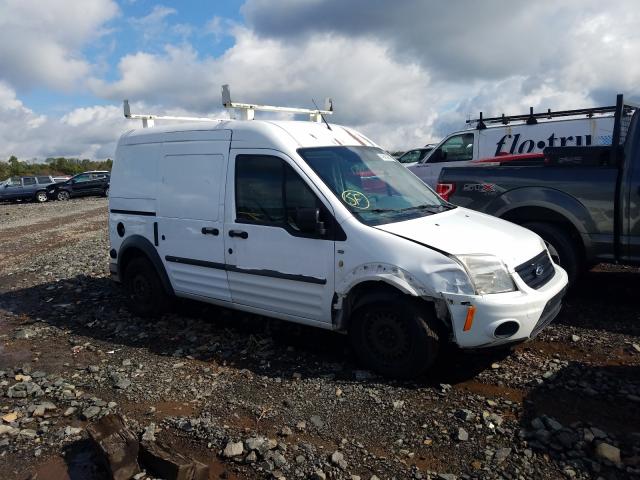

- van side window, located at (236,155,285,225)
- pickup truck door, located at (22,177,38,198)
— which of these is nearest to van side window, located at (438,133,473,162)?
van side window, located at (236,155,285,225)

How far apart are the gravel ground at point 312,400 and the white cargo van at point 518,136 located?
609 centimetres

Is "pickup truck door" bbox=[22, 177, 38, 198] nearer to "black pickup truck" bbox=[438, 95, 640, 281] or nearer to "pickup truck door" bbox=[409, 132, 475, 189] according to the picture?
"pickup truck door" bbox=[409, 132, 475, 189]

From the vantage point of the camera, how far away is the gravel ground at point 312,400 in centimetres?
336

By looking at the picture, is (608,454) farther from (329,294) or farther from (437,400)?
(329,294)

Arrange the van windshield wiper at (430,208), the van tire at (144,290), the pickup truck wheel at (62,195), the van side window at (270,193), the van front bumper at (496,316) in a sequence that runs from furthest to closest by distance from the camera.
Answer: the pickup truck wheel at (62,195)
the van tire at (144,290)
the van windshield wiper at (430,208)
the van side window at (270,193)
the van front bumper at (496,316)

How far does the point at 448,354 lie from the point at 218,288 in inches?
93.7

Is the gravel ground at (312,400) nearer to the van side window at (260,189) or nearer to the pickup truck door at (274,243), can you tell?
the pickup truck door at (274,243)

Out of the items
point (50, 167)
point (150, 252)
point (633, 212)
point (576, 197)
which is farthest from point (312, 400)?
point (50, 167)

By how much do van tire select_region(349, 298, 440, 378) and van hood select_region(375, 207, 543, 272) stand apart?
533mm

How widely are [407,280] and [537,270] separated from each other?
124 centimetres

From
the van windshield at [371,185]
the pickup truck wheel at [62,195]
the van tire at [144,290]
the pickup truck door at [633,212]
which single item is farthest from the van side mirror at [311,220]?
the pickup truck wheel at [62,195]

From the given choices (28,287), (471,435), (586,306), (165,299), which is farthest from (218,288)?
(28,287)

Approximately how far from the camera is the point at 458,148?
43.0 ft

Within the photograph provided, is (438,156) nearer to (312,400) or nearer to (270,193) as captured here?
(270,193)
